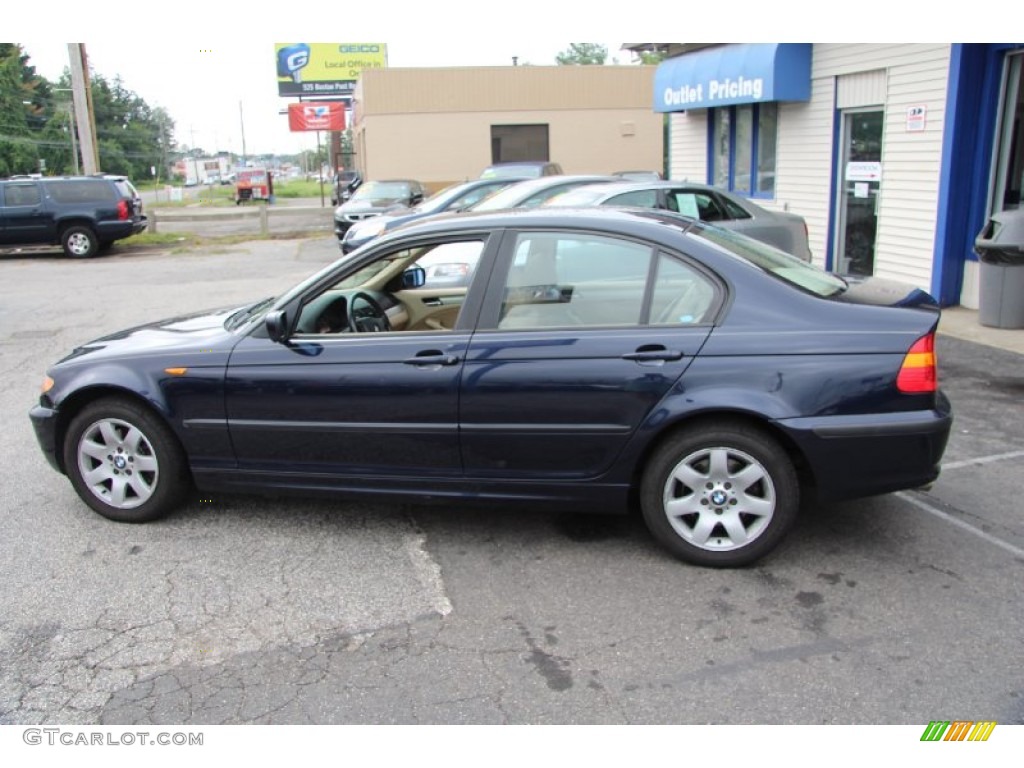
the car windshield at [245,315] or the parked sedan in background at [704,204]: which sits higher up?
the parked sedan in background at [704,204]

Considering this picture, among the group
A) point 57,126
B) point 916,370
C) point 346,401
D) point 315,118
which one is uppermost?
point 57,126

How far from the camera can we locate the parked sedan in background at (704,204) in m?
9.14

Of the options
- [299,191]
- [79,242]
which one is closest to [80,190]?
[79,242]

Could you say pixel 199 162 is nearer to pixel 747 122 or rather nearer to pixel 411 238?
pixel 747 122

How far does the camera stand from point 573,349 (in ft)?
13.2

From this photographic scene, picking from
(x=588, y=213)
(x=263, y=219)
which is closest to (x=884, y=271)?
(x=588, y=213)

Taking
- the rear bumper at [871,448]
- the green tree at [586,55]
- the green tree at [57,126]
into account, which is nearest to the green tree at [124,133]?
the green tree at [57,126]

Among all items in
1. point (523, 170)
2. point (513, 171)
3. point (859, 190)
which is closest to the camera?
point (859, 190)

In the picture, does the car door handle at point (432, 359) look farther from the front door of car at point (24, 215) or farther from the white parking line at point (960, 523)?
the front door of car at point (24, 215)

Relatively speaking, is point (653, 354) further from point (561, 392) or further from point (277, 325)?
point (277, 325)

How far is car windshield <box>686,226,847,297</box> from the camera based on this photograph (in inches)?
164

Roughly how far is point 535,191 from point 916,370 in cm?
680

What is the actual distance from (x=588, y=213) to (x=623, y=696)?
2.31 metres

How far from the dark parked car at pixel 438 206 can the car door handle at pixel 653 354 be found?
9.01 metres
